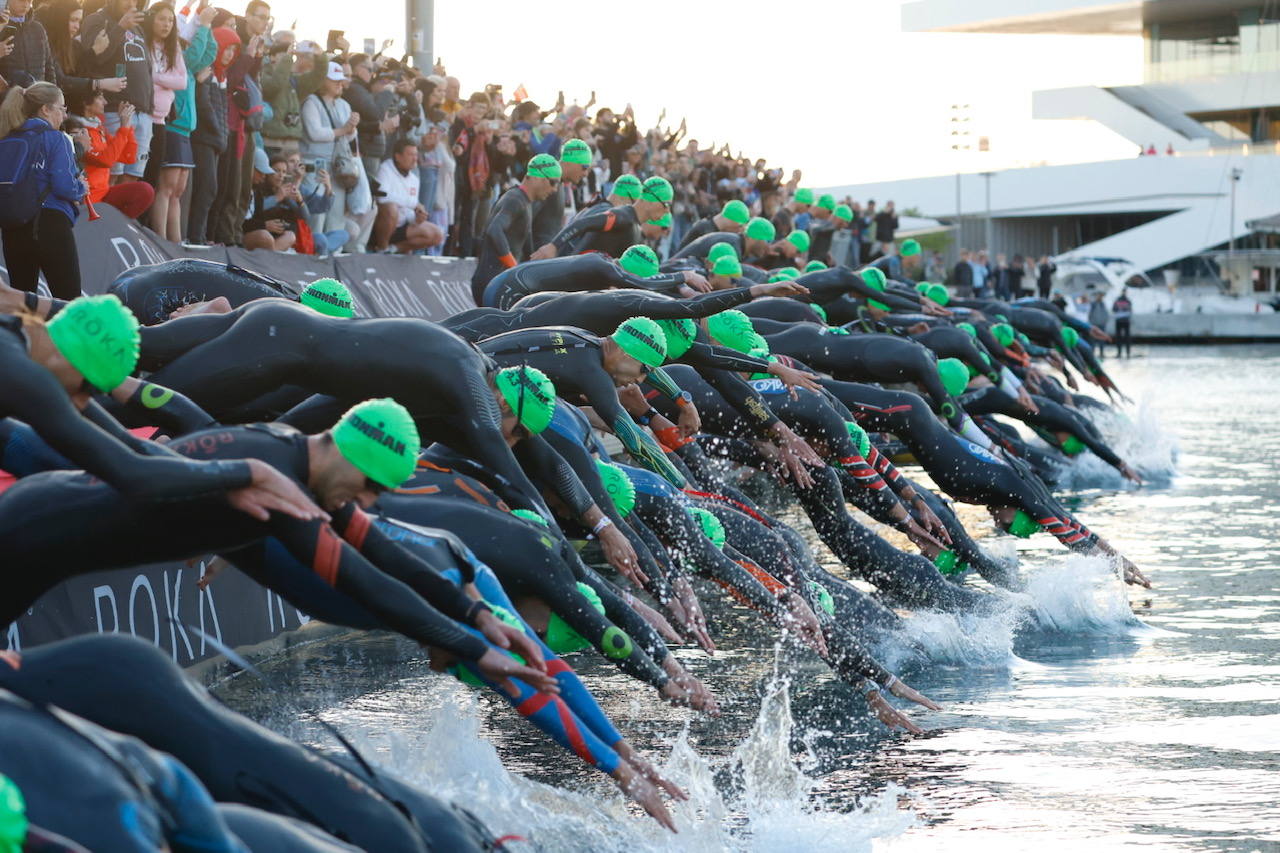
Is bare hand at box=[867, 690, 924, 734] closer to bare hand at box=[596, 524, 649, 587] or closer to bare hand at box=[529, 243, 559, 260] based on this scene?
bare hand at box=[596, 524, 649, 587]

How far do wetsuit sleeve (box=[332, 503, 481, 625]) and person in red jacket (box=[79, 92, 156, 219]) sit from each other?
5.99m

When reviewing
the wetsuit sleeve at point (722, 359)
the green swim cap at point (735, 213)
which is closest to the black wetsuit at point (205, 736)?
the wetsuit sleeve at point (722, 359)

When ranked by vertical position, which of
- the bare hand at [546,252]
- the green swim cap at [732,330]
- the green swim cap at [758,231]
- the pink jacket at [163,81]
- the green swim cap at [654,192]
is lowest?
the green swim cap at [732,330]

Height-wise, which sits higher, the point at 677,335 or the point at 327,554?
the point at 677,335

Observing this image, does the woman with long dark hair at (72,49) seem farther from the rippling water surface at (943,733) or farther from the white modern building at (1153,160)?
the white modern building at (1153,160)

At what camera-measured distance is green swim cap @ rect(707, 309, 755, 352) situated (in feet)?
34.7

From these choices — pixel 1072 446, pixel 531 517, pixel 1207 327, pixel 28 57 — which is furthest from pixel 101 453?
pixel 1207 327

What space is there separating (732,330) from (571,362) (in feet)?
8.44

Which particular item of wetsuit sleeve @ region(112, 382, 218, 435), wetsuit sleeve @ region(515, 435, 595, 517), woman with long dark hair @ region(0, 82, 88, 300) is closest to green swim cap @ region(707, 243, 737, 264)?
woman with long dark hair @ region(0, 82, 88, 300)

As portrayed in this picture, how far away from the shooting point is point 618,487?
747 centimetres

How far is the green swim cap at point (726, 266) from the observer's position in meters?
13.2

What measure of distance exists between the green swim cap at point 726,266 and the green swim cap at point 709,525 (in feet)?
17.8

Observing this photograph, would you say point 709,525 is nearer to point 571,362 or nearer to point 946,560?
point 571,362

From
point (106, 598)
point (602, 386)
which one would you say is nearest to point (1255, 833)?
point (602, 386)
